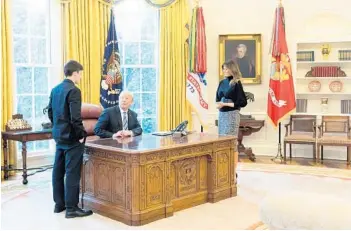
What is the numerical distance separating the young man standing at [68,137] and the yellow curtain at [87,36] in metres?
2.90

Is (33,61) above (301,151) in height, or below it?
above

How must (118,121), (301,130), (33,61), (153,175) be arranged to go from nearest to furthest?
(153,175), (118,121), (33,61), (301,130)

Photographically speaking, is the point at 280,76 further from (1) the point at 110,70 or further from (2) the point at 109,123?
(2) the point at 109,123

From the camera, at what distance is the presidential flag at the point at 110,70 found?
7.52 m

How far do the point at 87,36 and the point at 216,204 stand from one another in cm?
385

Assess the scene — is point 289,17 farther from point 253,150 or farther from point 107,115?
point 107,115

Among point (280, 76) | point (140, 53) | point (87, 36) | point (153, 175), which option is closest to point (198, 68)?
point (140, 53)

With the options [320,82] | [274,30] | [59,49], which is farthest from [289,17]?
[59,49]

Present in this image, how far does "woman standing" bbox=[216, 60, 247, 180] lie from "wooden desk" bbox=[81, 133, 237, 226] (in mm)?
441

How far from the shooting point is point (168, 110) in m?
8.20

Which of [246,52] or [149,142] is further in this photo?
[246,52]

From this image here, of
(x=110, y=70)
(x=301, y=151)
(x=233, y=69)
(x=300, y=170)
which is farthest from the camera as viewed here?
Answer: (x=301, y=151)

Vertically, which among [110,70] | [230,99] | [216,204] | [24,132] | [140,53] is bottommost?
[216,204]

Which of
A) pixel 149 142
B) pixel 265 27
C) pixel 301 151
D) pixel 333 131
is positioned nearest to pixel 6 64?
pixel 149 142
